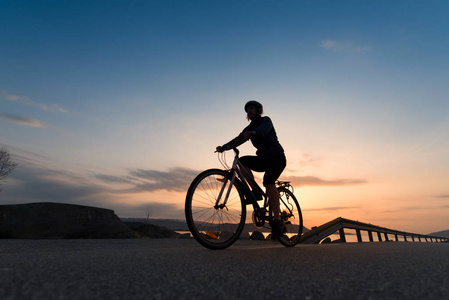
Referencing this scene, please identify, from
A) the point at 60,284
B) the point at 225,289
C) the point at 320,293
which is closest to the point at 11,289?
the point at 60,284

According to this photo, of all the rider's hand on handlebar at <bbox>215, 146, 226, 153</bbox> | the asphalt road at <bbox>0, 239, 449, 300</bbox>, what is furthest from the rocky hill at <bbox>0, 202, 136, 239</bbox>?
the asphalt road at <bbox>0, 239, 449, 300</bbox>

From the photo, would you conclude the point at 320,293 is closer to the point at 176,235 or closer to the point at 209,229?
the point at 209,229

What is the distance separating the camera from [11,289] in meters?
1.29

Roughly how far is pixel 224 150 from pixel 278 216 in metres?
1.39

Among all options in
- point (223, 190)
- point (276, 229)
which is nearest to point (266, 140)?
point (223, 190)

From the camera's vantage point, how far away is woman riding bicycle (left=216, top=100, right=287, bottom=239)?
14.1ft

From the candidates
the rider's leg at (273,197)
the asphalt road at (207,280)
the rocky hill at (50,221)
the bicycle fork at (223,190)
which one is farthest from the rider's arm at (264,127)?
the rocky hill at (50,221)

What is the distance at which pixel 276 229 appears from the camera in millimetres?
4320

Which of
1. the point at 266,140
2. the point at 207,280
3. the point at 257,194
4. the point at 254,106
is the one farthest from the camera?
the point at 254,106

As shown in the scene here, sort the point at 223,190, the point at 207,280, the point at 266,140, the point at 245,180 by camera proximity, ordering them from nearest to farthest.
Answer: the point at 207,280, the point at 223,190, the point at 245,180, the point at 266,140

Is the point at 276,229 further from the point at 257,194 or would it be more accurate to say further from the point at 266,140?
the point at 266,140

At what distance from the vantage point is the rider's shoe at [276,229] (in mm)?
4301

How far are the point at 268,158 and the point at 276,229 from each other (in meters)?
1.17

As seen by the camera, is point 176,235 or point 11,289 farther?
point 176,235
